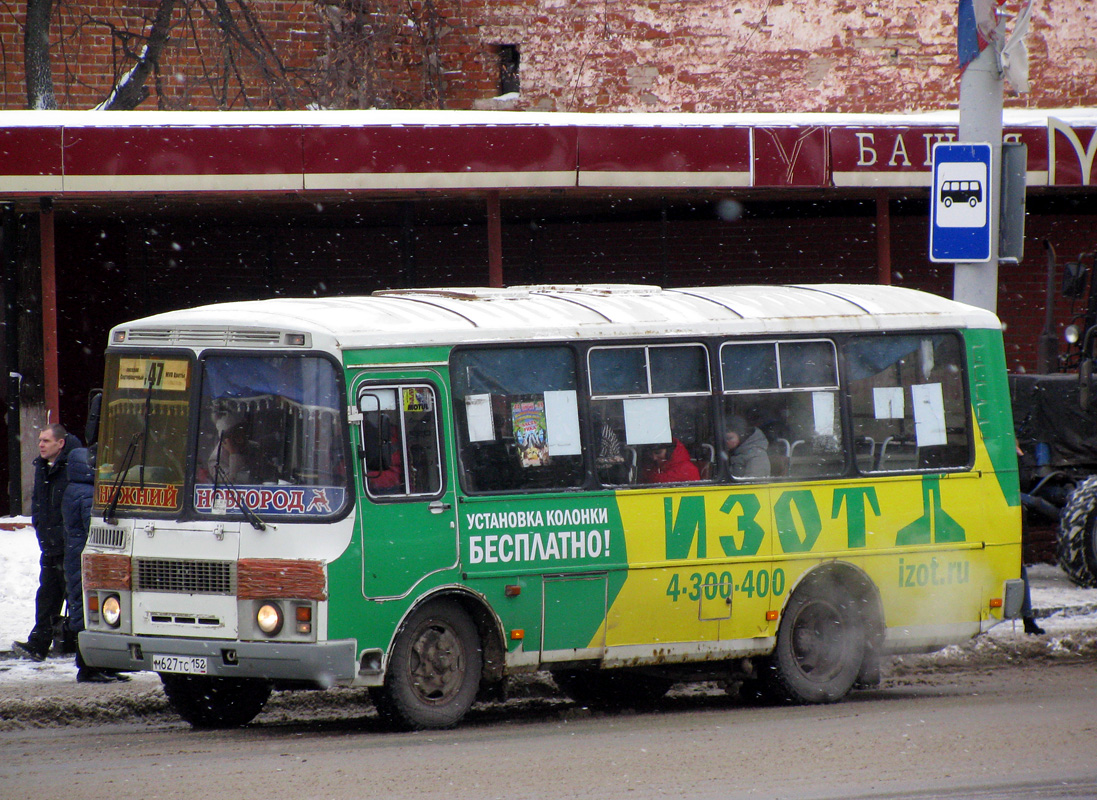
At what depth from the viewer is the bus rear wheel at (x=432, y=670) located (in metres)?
8.43

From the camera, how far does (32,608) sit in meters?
12.1

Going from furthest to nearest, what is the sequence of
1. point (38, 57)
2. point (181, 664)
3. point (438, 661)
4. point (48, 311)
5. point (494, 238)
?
point (38, 57)
point (494, 238)
point (48, 311)
point (438, 661)
point (181, 664)

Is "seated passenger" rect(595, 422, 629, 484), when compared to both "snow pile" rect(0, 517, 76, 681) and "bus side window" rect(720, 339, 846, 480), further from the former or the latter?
"snow pile" rect(0, 517, 76, 681)

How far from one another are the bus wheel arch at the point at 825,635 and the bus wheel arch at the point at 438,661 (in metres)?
2.08

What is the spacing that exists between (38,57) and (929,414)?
581 inches

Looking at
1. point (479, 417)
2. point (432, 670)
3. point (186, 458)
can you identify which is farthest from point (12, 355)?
point (432, 670)

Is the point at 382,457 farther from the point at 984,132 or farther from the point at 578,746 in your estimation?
the point at 984,132

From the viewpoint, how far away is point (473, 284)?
849 inches

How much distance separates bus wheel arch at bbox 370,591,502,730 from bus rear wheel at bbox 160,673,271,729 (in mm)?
988

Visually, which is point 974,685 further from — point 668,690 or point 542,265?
point 542,265

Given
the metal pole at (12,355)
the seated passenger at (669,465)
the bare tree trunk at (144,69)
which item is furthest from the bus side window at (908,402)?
the bare tree trunk at (144,69)

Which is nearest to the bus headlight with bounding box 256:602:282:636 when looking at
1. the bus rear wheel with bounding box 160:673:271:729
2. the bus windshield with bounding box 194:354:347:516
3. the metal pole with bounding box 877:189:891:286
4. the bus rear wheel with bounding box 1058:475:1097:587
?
the bus windshield with bounding box 194:354:347:516

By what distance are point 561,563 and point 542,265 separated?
12.9 m

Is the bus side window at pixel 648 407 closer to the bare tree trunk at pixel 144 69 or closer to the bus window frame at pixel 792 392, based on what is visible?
the bus window frame at pixel 792 392
